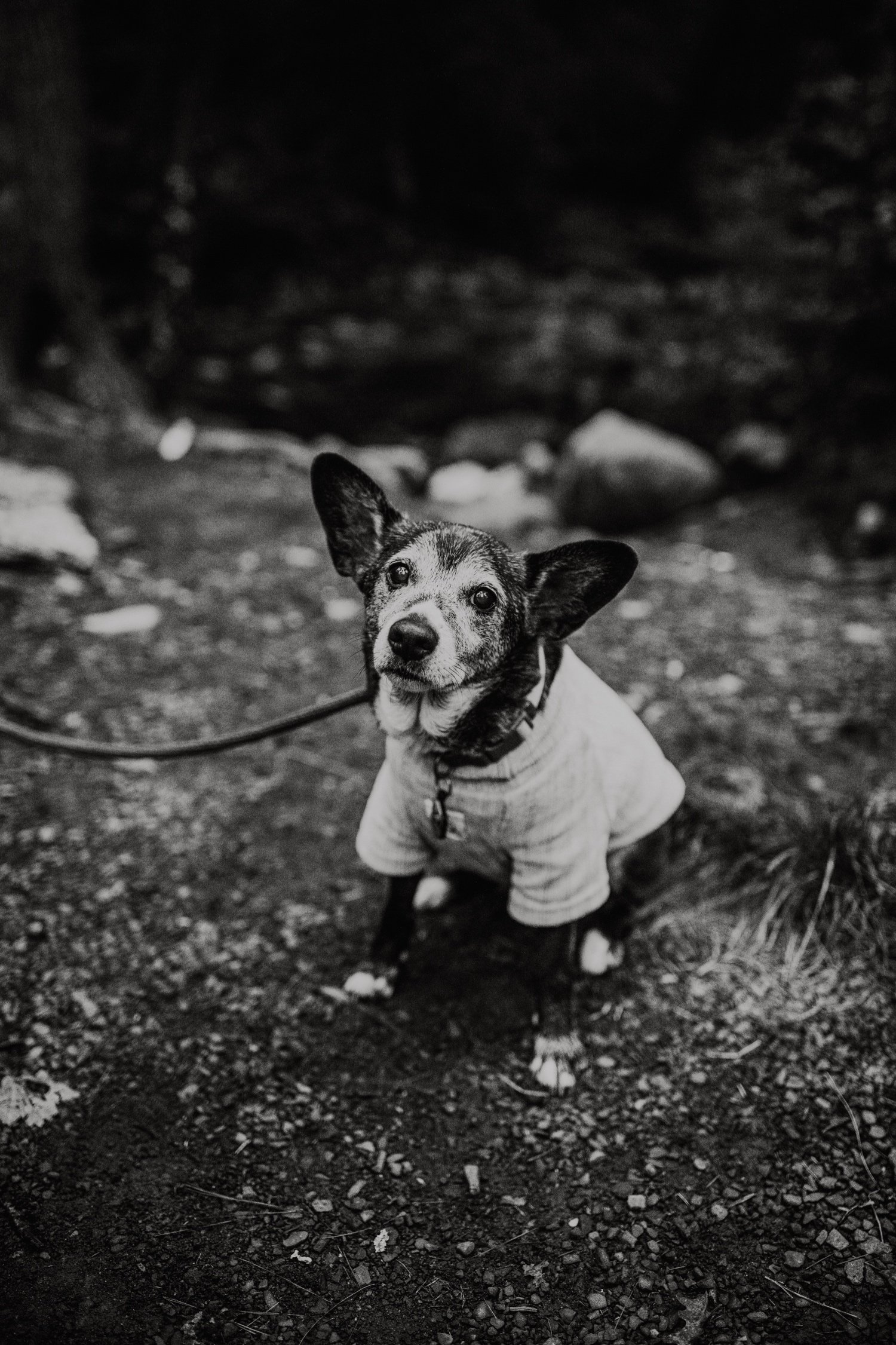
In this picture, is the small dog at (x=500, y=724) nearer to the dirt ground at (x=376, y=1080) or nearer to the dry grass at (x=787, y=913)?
the dirt ground at (x=376, y=1080)

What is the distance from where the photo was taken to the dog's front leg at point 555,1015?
2678 millimetres

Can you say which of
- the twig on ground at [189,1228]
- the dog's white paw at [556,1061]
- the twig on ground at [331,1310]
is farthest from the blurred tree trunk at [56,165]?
the twig on ground at [331,1310]

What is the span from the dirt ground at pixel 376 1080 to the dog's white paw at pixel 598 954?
66 mm

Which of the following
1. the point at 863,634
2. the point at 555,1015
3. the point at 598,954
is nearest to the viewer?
the point at 555,1015

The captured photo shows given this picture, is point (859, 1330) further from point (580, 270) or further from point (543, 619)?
point (580, 270)

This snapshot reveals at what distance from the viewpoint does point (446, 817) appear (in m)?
2.48

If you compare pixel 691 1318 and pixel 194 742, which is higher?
pixel 194 742

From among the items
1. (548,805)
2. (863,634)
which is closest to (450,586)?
(548,805)

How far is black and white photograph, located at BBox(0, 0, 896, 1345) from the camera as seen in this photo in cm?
225

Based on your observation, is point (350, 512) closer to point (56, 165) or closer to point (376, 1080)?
point (376, 1080)

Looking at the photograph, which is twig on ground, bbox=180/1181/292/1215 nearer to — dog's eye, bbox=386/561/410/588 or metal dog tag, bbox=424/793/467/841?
metal dog tag, bbox=424/793/467/841

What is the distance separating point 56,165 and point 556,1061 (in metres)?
6.96

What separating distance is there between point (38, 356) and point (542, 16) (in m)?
15.3

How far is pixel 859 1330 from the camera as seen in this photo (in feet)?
6.82
